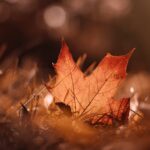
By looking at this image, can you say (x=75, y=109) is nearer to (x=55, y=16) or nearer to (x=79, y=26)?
(x=79, y=26)

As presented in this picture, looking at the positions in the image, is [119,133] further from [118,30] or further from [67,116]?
[118,30]

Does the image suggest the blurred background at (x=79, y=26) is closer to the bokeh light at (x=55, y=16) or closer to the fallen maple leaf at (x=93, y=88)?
the bokeh light at (x=55, y=16)

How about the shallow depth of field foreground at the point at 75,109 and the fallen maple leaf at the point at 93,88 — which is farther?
the fallen maple leaf at the point at 93,88

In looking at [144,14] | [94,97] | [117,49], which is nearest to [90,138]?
[94,97]

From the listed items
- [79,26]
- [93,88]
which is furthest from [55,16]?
[93,88]

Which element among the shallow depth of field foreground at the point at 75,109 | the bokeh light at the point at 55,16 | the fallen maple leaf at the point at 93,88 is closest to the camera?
the shallow depth of field foreground at the point at 75,109

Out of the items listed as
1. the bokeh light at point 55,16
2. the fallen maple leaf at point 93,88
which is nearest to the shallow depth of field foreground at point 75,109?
the fallen maple leaf at point 93,88
